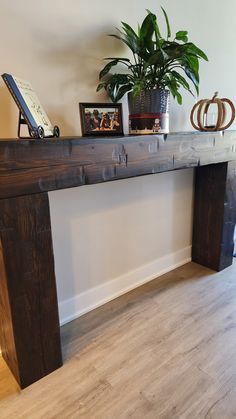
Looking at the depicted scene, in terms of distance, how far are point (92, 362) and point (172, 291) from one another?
0.79m

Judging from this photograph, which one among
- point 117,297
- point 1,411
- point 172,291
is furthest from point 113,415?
point 172,291

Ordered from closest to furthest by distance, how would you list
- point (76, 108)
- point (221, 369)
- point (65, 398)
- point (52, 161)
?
point (52, 161), point (65, 398), point (221, 369), point (76, 108)

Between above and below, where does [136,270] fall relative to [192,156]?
below

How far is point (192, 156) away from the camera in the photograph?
167 centimetres

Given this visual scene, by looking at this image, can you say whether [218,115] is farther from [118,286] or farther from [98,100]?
[118,286]

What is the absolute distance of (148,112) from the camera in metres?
1.47

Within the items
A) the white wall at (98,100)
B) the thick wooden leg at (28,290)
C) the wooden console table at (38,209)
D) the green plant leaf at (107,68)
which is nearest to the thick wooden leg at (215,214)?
the white wall at (98,100)

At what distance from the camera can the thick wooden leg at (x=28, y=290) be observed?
107 cm

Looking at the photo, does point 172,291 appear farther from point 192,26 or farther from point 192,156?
point 192,26

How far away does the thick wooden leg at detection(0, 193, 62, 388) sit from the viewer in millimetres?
1074

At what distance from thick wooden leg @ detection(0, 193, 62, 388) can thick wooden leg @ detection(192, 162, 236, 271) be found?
140cm

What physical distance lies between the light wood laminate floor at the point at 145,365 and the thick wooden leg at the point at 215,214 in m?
0.36

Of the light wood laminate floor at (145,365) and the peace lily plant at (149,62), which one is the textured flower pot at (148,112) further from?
the light wood laminate floor at (145,365)

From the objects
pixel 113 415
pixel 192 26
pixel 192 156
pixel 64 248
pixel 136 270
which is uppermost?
pixel 192 26
